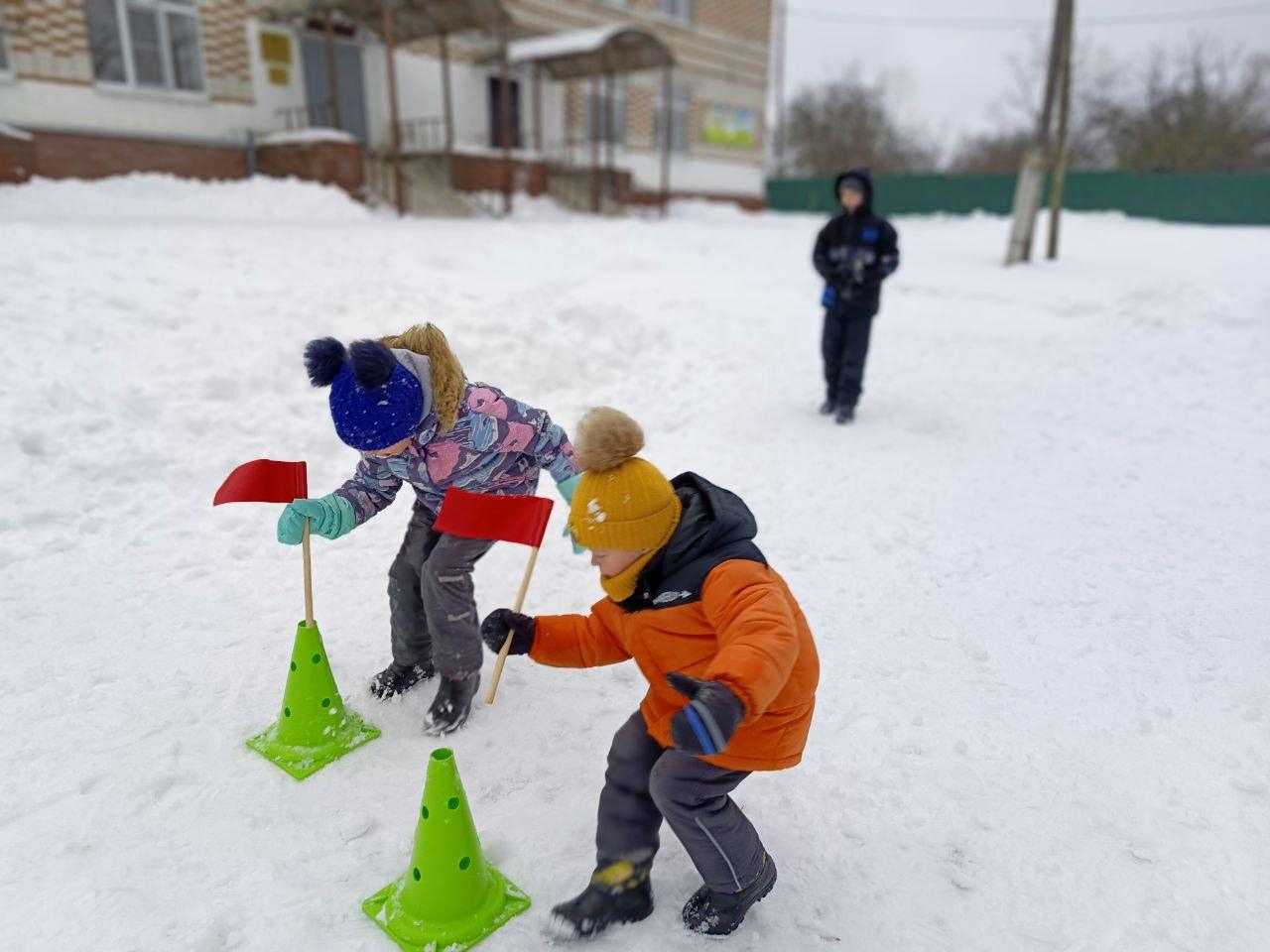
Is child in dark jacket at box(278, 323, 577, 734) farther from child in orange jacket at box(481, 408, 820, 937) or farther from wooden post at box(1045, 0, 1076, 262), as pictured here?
wooden post at box(1045, 0, 1076, 262)

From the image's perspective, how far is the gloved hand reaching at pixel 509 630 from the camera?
2209mm

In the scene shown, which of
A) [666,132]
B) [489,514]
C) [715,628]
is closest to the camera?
[715,628]

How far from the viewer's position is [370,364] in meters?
2.37

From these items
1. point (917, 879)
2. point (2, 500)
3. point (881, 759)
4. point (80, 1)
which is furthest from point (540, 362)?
point (80, 1)

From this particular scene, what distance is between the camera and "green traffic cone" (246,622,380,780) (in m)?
2.75

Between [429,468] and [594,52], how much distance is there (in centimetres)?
1756

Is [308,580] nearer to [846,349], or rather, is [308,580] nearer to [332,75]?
[846,349]

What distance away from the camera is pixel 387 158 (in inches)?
641

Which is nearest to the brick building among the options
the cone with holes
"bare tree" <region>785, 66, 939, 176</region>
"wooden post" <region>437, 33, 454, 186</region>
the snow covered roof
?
"wooden post" <region>437, 33, 454, 186</region>

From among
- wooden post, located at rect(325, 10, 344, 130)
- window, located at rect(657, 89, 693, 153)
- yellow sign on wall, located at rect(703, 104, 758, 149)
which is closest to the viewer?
wooden post, located at rect(325, 10, 344, 130)

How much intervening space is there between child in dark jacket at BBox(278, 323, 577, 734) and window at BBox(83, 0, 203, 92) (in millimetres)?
13586

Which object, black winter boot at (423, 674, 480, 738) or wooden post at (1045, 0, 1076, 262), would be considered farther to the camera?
wooden post at (1045, 0, 1076, 262)

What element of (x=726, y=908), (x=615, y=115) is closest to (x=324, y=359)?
(x=726, y=908)

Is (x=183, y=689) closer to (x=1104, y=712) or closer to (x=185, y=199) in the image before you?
(x=1104, y=712)
